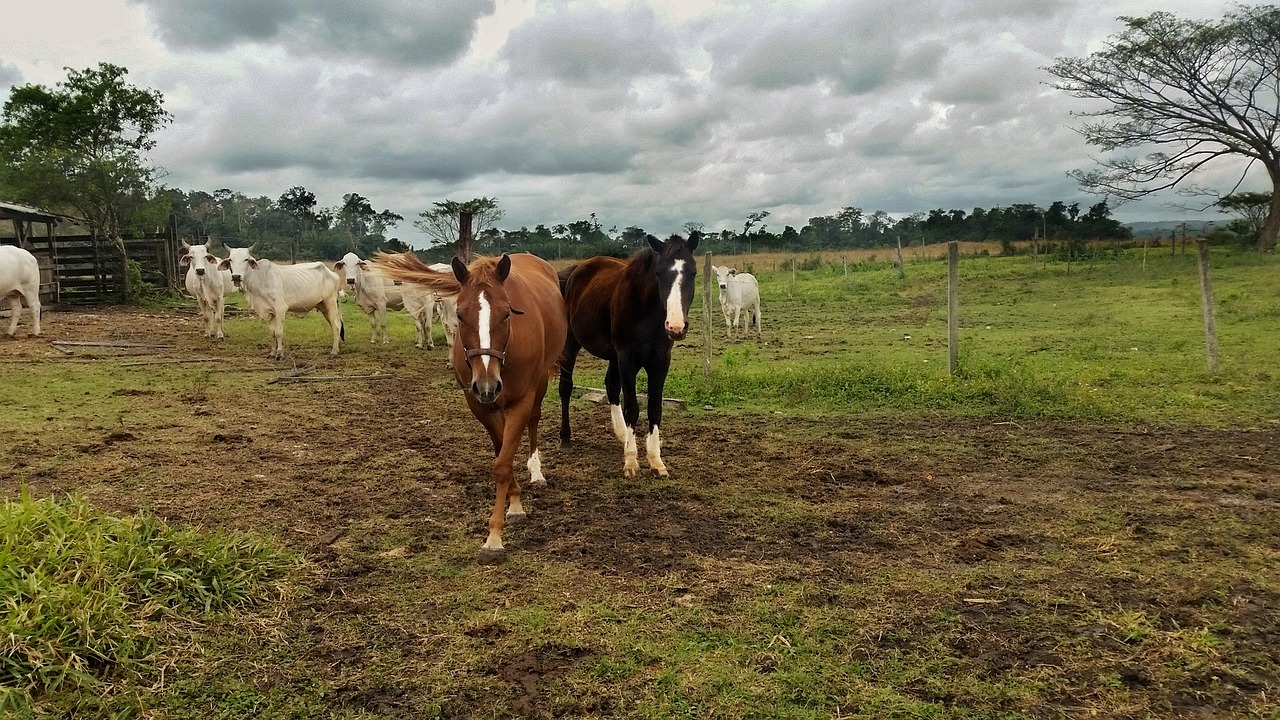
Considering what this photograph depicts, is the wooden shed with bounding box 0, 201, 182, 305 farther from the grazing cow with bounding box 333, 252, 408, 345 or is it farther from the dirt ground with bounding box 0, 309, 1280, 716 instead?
the dirt ground with bounding box 0, 309, 1280, 716

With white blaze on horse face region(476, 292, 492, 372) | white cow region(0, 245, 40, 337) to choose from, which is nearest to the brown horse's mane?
white blaze on horse face region(476, 292, 492, 372)

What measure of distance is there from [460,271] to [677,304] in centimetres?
187

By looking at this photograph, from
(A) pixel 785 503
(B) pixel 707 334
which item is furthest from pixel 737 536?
(B) pixel 707 334

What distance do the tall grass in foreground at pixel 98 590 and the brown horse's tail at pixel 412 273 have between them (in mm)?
1931

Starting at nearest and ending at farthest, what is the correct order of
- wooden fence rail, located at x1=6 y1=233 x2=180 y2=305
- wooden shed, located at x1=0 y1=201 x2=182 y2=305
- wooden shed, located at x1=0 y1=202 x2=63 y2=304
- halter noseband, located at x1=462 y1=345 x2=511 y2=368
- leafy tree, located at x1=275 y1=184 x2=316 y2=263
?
halter noseband, located at x1=462 y1=345 x2=511 y2=368 → wooden shed, located at x1=0 y1=202 x2=63 y2=304 → wooden shed, located at x1=0 y1=201 x2=182 y2=305 → wooden fence rail, located at x1=6 y1=233 x2=180 y2=305 → leafy tree, located at x1=275 y1=184 x2=316 y2=263

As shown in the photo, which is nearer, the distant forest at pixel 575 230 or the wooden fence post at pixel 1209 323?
the wooden fence post at pixel 1209 323

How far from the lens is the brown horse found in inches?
171

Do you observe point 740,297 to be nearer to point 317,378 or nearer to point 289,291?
point 289,291

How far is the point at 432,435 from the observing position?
24.7ft

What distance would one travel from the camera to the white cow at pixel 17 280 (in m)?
12.9

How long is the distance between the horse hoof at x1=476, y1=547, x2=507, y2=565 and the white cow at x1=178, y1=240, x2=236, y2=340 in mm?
11953

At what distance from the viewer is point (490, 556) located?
4.35 m

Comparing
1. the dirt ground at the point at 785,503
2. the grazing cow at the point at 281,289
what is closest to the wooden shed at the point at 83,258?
the grazing cow at the point at 281,289

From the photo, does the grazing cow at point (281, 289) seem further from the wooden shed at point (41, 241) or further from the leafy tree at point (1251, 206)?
the leafy tree at point (1251, 206)
